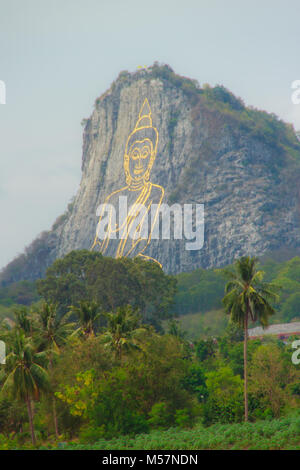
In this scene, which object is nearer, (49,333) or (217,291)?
(49,333)

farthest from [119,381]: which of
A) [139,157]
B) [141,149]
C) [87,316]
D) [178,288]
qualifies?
[141,149]

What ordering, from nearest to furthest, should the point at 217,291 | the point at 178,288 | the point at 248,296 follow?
the point at 248,296 → the point at 217,291 → the point at 178,288

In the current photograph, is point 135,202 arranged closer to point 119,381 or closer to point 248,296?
point 119,381

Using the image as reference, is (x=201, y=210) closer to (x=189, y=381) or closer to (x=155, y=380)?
(x=189, y=381)

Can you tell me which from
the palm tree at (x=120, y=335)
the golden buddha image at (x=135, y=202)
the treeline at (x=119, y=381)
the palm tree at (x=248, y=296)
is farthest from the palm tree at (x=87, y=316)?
the golden buddha image at (x=135, y=202)

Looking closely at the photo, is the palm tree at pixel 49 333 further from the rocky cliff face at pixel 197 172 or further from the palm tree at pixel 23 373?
the rocky cliff face at pixel 197 172

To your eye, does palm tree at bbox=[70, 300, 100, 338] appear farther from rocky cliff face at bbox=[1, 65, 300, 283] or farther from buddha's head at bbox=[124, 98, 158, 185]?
buddha's head at bbox=[124, 98, 158, 185]
